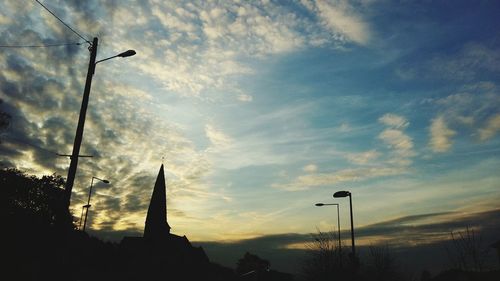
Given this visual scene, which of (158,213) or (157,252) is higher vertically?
(158,213)

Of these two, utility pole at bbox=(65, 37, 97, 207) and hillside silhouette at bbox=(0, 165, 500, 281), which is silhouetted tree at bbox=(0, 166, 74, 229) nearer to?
hillside silhouette at bbox=(0, 165, 500, 281)

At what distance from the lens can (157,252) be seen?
55594mm

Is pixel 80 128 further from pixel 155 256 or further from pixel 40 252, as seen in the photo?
pixel 155 256

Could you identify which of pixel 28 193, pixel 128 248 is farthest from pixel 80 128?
pixel 128 248

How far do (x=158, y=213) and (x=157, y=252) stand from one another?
19.9 feet

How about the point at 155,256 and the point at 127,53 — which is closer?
the point at 127,53

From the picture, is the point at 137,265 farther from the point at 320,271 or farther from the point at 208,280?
the point at 320,271

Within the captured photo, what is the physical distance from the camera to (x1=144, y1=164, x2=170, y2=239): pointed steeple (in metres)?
55.6

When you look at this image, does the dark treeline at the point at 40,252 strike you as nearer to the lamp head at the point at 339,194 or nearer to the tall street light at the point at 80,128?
the tall street light at the point at 80,128

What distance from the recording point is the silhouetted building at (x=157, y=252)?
178ft

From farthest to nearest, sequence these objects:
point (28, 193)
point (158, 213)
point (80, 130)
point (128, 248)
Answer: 1. point (128, 248)
2. point (158, 213)
3. point (28, 193)
4. point (80, 130)

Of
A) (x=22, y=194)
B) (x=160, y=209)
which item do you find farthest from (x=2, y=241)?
(x=160, y=209)

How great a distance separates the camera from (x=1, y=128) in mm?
37188

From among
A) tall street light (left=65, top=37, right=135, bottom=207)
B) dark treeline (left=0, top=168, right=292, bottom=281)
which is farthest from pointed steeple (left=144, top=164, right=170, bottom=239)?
tall street light (left=65, top=37, right=135, bottom=207)
